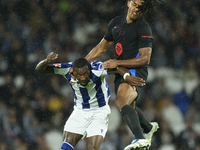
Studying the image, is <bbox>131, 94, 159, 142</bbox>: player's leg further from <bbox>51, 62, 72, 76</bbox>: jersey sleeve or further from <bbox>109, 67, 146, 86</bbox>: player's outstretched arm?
<bbox>51, 62, 72, 76</bbox>: jersey sleeve

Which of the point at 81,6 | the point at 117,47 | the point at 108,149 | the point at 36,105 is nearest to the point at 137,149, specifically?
the point at 117,47

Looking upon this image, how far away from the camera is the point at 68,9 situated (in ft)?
19.5

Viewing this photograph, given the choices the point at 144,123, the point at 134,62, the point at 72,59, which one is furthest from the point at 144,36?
the point at 72,59

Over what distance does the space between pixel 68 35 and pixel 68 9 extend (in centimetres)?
53

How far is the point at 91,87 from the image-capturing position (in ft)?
12.1

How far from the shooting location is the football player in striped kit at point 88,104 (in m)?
3.53

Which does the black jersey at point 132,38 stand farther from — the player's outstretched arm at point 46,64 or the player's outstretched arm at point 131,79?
the player's outstretched arm at point 46,64

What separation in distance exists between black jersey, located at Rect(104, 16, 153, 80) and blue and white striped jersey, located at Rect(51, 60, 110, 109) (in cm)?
32

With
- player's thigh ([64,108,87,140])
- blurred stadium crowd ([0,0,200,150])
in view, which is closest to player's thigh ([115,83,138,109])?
player's thigh ([64,108,87,140])

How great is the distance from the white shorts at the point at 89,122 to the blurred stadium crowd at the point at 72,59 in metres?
1.86

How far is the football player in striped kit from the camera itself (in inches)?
139

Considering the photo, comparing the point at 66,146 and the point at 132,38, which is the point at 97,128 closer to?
the point at 66,146

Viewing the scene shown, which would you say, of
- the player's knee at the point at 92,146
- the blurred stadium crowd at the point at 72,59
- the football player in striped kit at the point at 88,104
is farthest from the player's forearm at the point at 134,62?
the blurred stadium crowd at the point at 72,59

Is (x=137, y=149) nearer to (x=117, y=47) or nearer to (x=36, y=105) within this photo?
(x=117, y=47)
